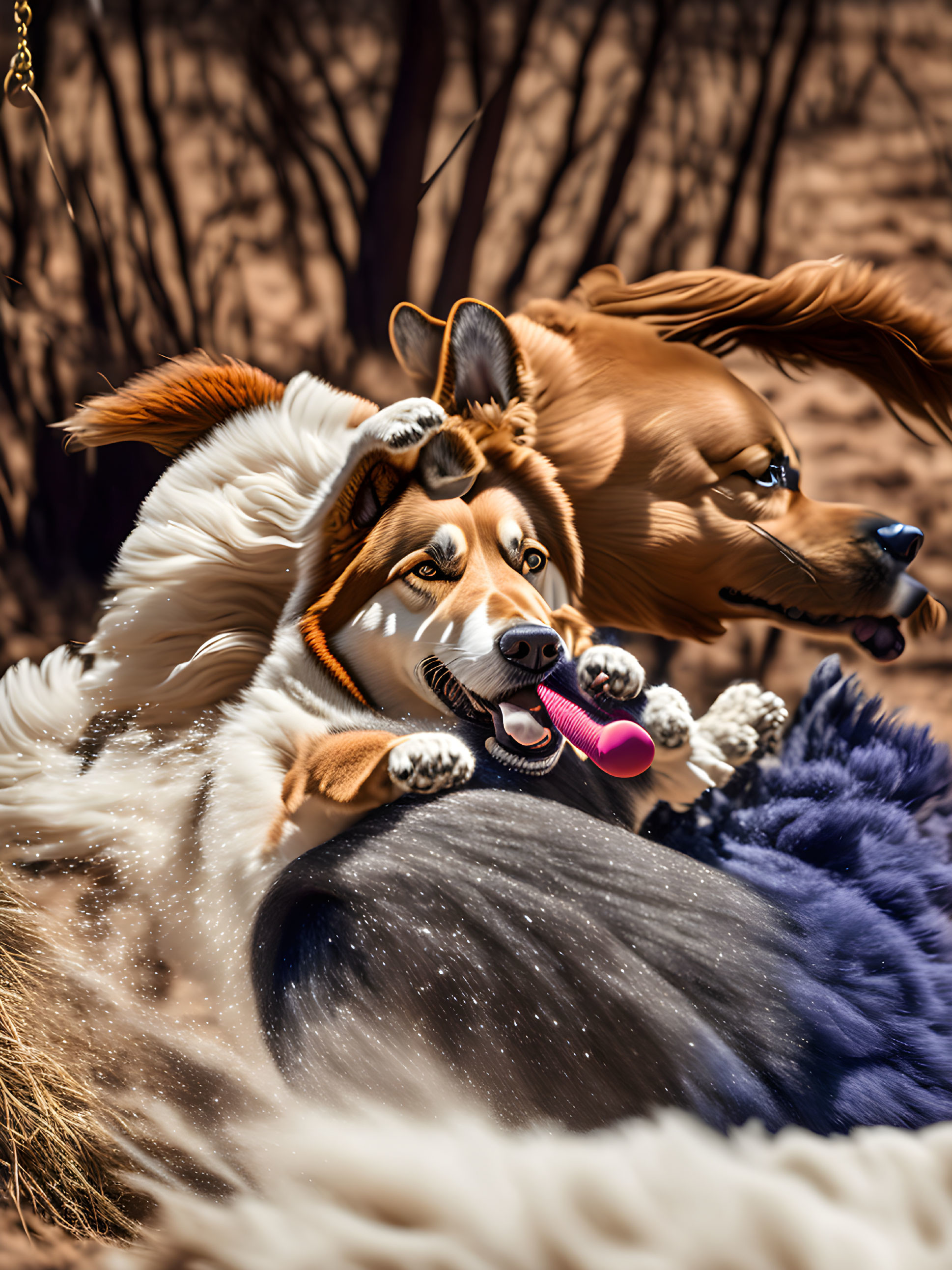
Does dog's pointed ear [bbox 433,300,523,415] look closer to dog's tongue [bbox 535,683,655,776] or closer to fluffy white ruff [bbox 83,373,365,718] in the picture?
fluffy white ruff [bbox 83,373,365,718]

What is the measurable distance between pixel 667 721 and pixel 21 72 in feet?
3.49

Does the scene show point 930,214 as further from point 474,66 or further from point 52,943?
point 52,943

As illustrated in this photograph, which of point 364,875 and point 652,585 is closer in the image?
point 364,875

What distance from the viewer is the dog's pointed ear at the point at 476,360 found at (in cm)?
94

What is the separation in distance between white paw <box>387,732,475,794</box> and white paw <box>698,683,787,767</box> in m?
0.33

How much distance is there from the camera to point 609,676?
0.90 metres

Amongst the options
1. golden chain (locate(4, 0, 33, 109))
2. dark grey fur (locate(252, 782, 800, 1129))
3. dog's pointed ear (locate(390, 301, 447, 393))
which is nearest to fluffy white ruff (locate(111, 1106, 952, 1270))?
dark grey fur (locate(252, 782, 800, 1129))

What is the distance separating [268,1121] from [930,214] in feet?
4.28

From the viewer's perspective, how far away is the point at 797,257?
1107mm

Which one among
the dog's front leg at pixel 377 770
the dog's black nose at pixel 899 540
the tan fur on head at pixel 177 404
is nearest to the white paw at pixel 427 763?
the dog's front leg at pixel 377 770

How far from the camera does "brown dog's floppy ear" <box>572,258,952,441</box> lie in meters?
1.07

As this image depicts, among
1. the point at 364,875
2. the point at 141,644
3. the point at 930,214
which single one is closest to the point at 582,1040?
the point at 364,875

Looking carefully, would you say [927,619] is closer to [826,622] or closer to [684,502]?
[826,622]

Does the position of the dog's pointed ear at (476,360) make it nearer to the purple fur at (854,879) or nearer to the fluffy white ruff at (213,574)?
the fluffy white ruff at (213,574)
